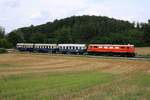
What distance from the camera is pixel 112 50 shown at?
81000mm

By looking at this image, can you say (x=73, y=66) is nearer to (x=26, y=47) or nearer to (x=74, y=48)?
(x=74, y=48)

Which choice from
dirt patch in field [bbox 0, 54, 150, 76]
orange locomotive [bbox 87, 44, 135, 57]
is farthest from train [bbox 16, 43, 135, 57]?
dirt patch in field [bbox 0, 54, 150, 76]

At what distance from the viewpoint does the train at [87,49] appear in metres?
78.9

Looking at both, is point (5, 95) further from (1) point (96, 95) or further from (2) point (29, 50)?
(2) point (29, 50)

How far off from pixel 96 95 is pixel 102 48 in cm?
6212

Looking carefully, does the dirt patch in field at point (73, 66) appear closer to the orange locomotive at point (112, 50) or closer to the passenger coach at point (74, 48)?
the orange locomotive at point (112, 50)

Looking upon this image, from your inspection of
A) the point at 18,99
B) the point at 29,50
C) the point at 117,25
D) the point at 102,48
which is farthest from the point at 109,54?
the point at 117,25

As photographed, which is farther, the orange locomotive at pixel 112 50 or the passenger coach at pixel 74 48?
the passenger coach at pixel 74 48

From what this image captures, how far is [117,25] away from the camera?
181500 millimetres

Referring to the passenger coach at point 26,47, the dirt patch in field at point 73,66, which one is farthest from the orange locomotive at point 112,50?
the passenger coach at point 26,47

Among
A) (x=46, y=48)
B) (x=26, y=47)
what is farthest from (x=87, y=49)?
(x=26, y=47)

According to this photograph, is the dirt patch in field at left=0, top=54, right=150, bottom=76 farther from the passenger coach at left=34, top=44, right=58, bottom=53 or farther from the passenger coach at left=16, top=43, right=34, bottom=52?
the passenger coach at left=16, top=43, right=34, bottom=52

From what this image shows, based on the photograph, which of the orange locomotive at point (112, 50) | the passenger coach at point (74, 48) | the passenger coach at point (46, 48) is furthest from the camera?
the passenger coach at point (46, 48)

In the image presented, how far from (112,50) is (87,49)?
8.38 meters
